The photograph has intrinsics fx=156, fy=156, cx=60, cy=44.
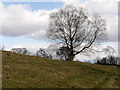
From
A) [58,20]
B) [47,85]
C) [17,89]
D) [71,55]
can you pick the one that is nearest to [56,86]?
[47,85]

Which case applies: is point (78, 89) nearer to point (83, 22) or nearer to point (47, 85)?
point (47, 85)

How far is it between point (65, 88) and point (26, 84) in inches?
103

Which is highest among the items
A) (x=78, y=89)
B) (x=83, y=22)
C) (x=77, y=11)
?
(x=77, y=11)

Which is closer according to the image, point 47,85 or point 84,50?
point 47,85

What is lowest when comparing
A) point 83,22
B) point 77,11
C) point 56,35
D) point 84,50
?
point 84,50

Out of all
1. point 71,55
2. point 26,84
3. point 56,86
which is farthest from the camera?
point 71,55

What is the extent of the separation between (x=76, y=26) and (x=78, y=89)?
26.4m

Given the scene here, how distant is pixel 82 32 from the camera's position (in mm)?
36562

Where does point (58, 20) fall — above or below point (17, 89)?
above

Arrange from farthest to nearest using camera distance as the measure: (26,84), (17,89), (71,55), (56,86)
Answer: (71,55)
(56,86)
(26,84)
(17,89)

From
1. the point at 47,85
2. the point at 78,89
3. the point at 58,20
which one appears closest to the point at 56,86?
the point at 47,85

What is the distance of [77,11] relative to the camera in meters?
37.4

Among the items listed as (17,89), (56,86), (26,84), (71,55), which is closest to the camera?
(17,89)

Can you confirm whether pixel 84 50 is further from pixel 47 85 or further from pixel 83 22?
pixel 47 85
